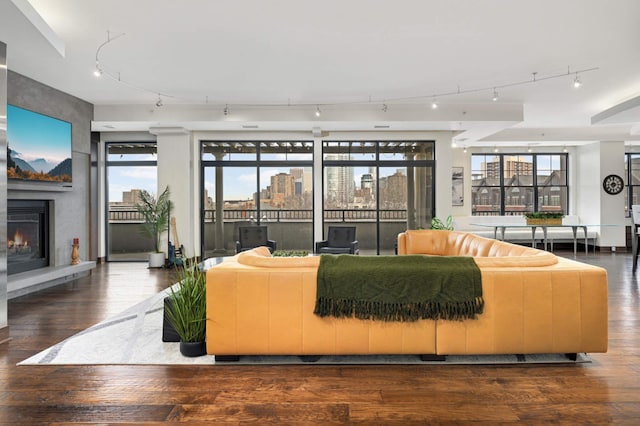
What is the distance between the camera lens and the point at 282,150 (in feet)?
28.9

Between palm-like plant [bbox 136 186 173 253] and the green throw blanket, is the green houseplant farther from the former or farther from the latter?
palm-like plant [bbox 136 186 173 253]

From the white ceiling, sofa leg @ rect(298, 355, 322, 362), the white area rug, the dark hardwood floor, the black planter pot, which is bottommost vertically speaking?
the dark hardwood floor

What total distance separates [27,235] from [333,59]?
16.0ft

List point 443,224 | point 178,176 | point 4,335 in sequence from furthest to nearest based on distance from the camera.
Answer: point 443,224
point 178,176
point 4,335

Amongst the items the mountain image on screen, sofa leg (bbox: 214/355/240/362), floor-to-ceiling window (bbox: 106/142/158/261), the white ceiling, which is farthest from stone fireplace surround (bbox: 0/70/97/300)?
sofa leg (bbox: 214/355/240/362)

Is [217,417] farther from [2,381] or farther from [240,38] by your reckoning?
[240,38]

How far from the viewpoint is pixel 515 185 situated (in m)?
11.0

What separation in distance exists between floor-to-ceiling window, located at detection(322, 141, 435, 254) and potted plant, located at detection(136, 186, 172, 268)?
317 centimetres

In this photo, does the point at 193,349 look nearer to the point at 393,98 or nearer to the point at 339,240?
the point at 339,240

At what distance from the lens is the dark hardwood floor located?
2146mm

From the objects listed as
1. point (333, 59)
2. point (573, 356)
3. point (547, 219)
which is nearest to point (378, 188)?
point (547, 219)

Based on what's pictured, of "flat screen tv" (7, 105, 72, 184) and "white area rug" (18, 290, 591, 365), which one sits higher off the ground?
"flat screen tv" (7, 105, 72, 184)

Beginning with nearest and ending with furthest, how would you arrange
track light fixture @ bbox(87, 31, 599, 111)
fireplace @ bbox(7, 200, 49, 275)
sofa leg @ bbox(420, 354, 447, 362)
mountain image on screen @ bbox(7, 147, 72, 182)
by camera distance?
sofa leg @ bbox(420, 354, 447, 362) < mountain image on screen @ bbox(7, 147, 72, 182) < track light fixture @ bbox(87, 31, 599, 111) < fireplace @ bbox(7, 200, 49, 275)

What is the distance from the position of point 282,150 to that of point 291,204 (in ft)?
3.82
